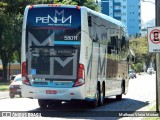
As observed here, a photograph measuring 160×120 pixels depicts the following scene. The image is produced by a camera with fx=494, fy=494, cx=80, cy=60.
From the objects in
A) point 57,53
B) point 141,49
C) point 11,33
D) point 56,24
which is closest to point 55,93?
point 57,53

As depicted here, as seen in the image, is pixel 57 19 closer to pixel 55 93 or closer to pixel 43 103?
pixel 55 93

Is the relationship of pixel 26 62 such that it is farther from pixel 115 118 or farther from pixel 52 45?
pixel 115 118

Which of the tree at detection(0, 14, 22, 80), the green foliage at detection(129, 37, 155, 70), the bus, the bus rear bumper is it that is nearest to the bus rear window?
the bus

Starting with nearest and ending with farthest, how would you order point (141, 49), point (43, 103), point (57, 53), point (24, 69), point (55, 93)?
point (55, 93) → point (57, 53) → point (24, 69) → point (43, 103) → point (141, 49)

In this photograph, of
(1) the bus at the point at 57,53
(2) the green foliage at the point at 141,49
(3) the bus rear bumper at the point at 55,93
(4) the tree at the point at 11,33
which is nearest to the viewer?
(3) the bus rear bumper at the point at 55,93

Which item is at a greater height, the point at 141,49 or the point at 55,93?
the point at 141,49

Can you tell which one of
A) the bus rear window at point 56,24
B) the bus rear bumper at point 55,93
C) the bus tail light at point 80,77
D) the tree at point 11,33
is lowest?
the bus rear bumper at point 55,93

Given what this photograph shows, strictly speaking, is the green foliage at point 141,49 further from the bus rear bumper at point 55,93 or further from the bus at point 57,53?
the bus rear bumper at point 55,93

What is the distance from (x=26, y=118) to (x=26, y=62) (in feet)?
9.38

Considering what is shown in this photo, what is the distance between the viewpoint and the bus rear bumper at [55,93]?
58.1ft

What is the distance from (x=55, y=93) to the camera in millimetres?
17797

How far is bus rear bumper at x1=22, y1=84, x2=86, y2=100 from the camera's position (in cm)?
1772

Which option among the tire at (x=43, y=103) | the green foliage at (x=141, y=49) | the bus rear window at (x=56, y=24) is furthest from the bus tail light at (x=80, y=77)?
the green foliage at (x=141, y=49)

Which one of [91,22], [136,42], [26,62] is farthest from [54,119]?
[136,42]
